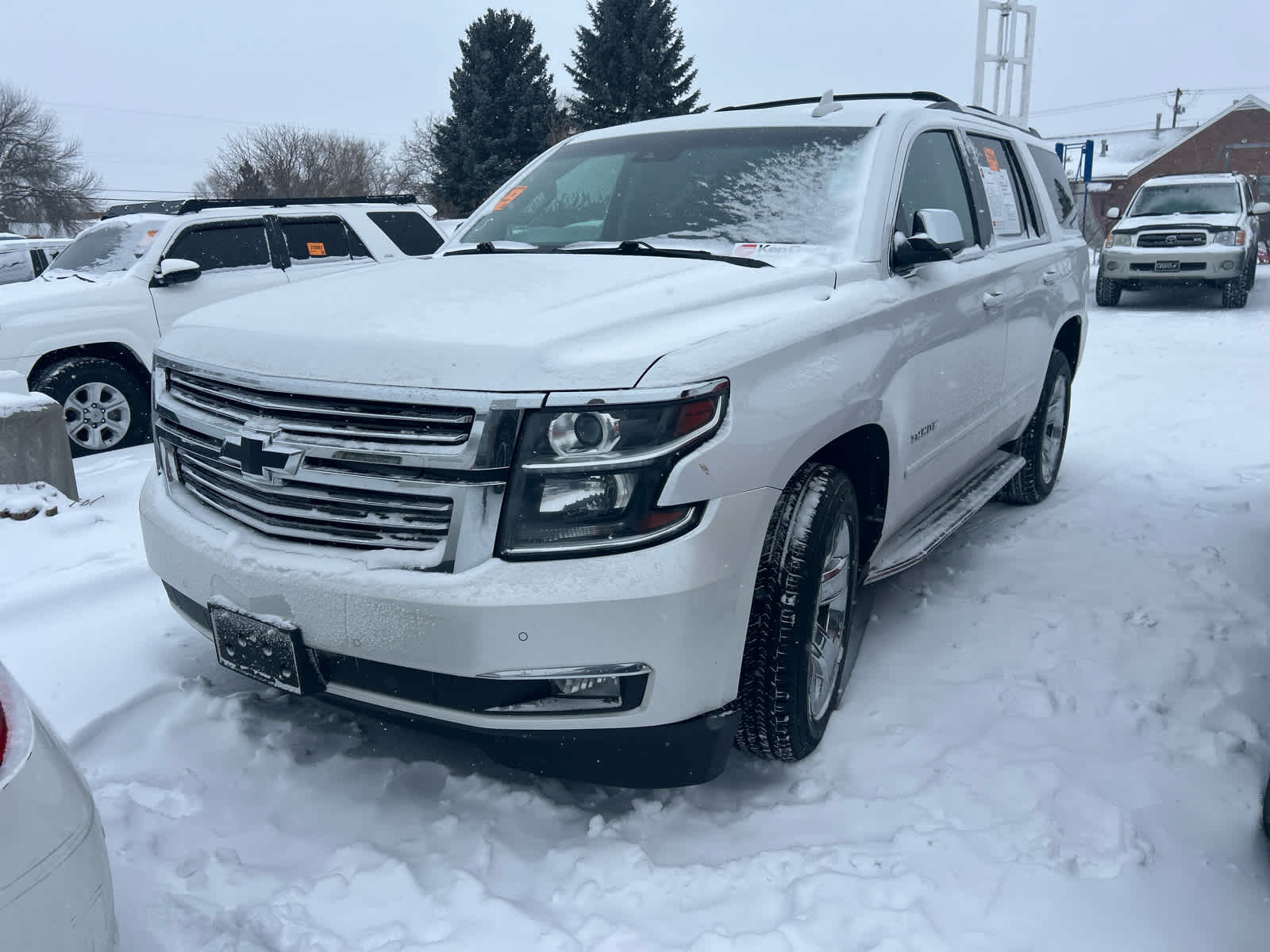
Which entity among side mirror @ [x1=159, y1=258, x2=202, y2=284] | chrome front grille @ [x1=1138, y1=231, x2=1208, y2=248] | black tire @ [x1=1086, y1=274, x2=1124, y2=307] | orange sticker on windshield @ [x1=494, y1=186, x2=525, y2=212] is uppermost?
orange sticker on windshield @ [x1=494, y1=186, x2=525, y2=212]

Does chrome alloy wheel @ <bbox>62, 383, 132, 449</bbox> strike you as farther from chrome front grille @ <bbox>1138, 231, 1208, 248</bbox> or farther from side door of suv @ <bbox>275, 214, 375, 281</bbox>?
chrome front grille @ <bbox>1138, 231, 1208, 248</bbox>

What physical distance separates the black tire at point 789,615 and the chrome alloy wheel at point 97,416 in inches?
230

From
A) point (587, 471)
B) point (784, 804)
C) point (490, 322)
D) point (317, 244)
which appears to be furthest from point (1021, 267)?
point (317, 244)

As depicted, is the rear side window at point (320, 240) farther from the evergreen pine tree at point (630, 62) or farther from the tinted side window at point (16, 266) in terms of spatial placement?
the evergreen pine tree at point (630, 62)

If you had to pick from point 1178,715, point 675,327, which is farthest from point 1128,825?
point 675,327

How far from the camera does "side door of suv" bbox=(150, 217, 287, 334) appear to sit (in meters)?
7.47

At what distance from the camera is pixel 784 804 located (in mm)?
2705

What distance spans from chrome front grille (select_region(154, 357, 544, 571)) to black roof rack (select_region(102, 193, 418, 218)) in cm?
617

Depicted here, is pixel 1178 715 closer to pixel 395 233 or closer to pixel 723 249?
pixel 723 249

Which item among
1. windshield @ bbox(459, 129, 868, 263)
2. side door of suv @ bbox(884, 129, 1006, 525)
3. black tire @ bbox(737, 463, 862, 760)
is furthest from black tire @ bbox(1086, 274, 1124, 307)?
black tire @ bbox(737, 463, 862, 760)

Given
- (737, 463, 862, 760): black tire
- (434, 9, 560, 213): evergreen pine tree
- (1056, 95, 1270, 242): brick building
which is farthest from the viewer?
(1056, 95, 1270, 242): brick building

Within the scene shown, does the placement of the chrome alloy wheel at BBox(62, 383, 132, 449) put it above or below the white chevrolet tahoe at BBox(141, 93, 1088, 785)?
below

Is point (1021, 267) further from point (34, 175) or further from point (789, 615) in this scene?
point (34, 175)

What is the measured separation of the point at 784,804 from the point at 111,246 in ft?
23.3
